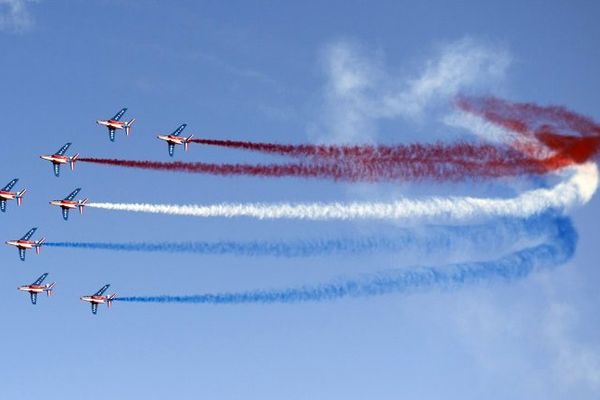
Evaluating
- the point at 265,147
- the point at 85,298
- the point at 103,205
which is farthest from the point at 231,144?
the point at 85,298

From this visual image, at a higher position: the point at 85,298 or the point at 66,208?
the point at 66,208

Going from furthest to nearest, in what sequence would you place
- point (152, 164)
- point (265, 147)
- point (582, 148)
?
1. point (152, 164)
2. point (265, 147)
3. point (582, 148)

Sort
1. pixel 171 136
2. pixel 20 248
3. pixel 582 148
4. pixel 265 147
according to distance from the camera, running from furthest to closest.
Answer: pixel 20 248 → pixel 171 136 → pixel 265 147 → pixel 582 148

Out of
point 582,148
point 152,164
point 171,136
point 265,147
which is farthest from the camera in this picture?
point 171,136

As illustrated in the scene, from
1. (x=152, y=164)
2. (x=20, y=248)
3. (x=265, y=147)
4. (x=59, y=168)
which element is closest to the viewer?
(x=265, y=147)

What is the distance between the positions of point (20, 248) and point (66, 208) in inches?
340

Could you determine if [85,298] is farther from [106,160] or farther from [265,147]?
[265,147]

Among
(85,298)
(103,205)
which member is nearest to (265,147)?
(103,205)

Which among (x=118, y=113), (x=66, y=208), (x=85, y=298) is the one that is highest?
(x=118, y=113)

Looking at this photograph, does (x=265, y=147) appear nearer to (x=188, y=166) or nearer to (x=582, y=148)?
(x=188, y=166)

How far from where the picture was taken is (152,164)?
92.2 metres

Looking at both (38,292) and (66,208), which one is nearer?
(66,208)

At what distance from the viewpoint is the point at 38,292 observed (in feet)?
406

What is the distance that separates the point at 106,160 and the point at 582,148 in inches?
1515
